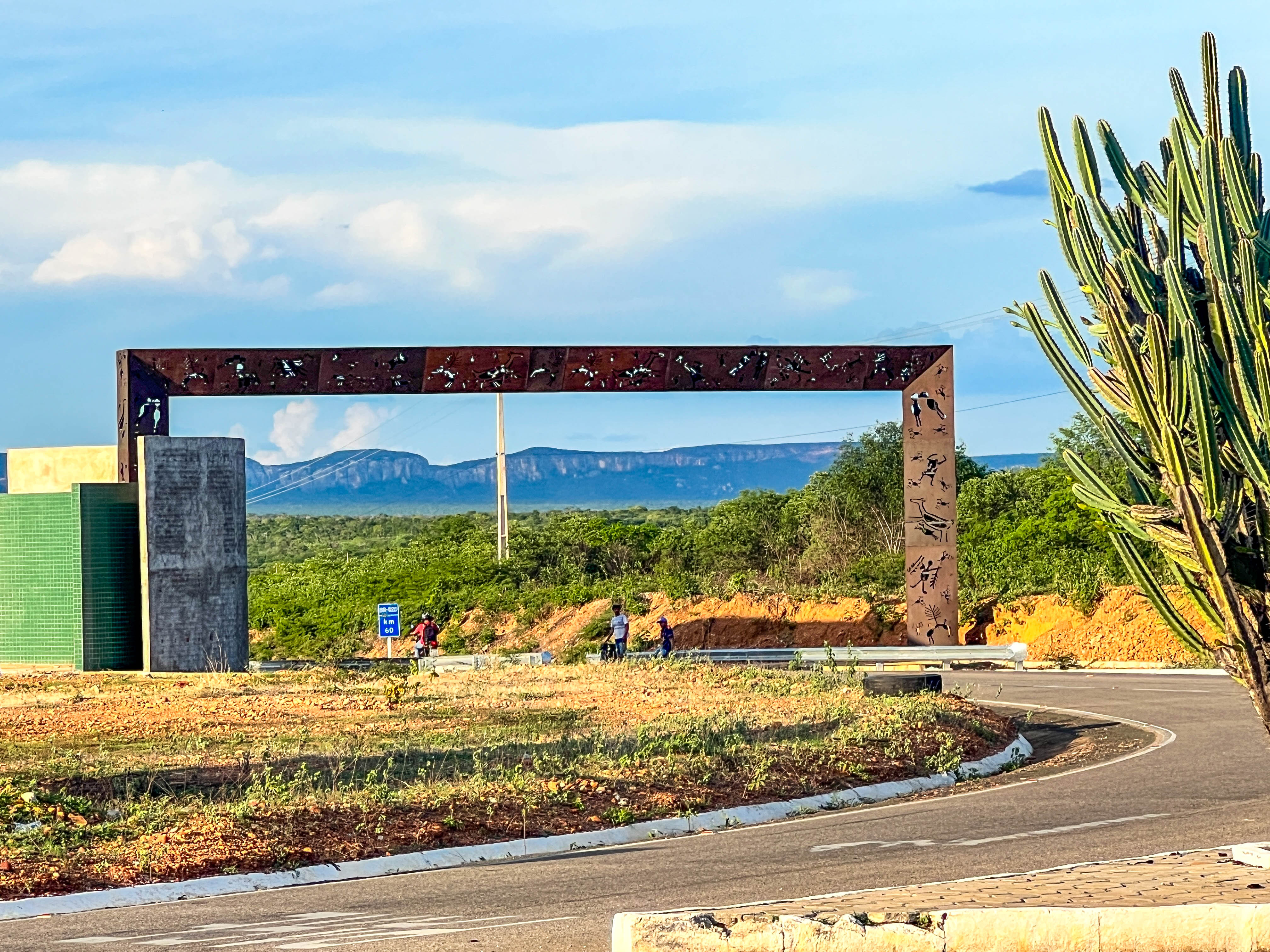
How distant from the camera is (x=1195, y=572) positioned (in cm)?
989

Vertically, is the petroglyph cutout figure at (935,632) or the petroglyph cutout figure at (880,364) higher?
the petroglyph cutout figure at (880,364)

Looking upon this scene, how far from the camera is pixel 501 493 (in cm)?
6712

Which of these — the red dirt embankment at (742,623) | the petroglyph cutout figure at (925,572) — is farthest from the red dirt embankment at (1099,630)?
the petroglyph cutout figure at (925,572)

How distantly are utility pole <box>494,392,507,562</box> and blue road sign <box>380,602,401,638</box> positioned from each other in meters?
21.8

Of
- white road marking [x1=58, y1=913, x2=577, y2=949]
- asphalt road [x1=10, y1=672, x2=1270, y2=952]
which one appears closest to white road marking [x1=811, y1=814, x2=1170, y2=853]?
asphalt road [x1=10, y1=672, x2=1270, y2=952]

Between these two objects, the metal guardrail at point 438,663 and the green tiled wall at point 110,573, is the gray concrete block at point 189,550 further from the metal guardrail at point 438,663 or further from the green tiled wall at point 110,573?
the metal guardrail at point 438,663

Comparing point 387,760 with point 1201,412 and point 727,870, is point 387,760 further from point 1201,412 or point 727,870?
point 1201,412

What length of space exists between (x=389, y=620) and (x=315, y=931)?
1048 inches

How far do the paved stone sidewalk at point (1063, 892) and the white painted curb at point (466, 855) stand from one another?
3872mm

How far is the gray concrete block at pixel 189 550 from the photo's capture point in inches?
1160

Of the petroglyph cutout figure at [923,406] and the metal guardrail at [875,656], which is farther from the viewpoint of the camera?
the metal guardrail at [875,656]

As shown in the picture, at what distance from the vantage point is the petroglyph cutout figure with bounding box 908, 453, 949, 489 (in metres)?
32.3

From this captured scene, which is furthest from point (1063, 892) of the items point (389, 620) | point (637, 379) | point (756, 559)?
point (756, 559)

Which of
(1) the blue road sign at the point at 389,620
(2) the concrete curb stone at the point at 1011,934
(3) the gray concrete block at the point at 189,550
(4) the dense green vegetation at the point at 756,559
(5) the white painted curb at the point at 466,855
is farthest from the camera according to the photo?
(4) the dense green vegetation at the point at 756,559
